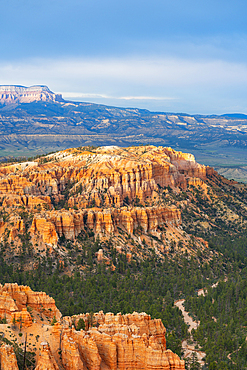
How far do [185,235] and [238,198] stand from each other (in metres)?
57.5

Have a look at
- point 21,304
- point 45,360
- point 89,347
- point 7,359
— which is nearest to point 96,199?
point 21,304

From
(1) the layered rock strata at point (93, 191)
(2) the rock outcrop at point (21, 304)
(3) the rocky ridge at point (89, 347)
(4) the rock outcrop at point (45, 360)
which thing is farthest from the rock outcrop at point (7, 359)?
(1) the layered rock strata at point (93, 191)

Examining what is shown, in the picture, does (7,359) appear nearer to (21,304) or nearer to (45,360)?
(45,360)

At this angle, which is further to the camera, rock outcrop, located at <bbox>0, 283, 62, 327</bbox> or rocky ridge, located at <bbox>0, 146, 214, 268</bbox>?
rocky ridge, located at <bbox>0, 146, 214, 268</bbox>

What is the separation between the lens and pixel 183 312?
9088cm

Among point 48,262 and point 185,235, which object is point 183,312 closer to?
point 48,262

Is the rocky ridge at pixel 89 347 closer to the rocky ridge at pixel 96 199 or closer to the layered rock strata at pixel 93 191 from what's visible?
the rocky ridge at pixel 96 199

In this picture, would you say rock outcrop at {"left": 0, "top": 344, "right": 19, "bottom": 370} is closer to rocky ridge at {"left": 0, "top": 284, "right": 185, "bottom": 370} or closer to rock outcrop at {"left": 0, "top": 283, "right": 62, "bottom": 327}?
rocky ridge at {"left": 0, "top": 284, "right": 185, "bottom": 370}

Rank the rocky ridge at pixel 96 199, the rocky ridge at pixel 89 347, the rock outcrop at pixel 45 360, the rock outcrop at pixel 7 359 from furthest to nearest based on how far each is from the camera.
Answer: the rocky ridge at pixel 96 199, the rocky ridge at pixel 89 347, the rock outcrop at pixel 45 360, the rock outcrop at pixel 7 359

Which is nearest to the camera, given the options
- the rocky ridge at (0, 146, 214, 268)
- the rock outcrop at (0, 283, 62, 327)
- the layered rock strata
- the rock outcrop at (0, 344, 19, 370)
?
the rock outcrop at (0, 344, 19, 370)

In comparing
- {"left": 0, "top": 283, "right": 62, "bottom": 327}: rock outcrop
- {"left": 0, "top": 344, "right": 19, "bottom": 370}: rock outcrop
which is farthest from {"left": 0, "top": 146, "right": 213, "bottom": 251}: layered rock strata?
{"left": 0, "top": 344, "right": 19, "bottom": 370}: rock outcrop

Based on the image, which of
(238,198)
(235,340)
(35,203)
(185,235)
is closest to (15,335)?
(235,340)

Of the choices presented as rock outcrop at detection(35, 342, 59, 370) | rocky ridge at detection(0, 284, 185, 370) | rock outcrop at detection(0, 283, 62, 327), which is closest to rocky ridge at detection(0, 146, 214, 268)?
rock outcrop at detection(0, 283, 62, 327)

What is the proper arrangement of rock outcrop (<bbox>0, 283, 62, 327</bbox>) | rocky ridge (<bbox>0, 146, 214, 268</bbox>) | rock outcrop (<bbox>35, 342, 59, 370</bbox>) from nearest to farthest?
1. rock outcrop (<bbox>35, 342, 59, 370</bbox>)
2. rock outcrop (<bbox>0, 283, 62, 327</bbox>)
3. rocky ridge (<bbox>0, 146, 214, 268</bbox>)
